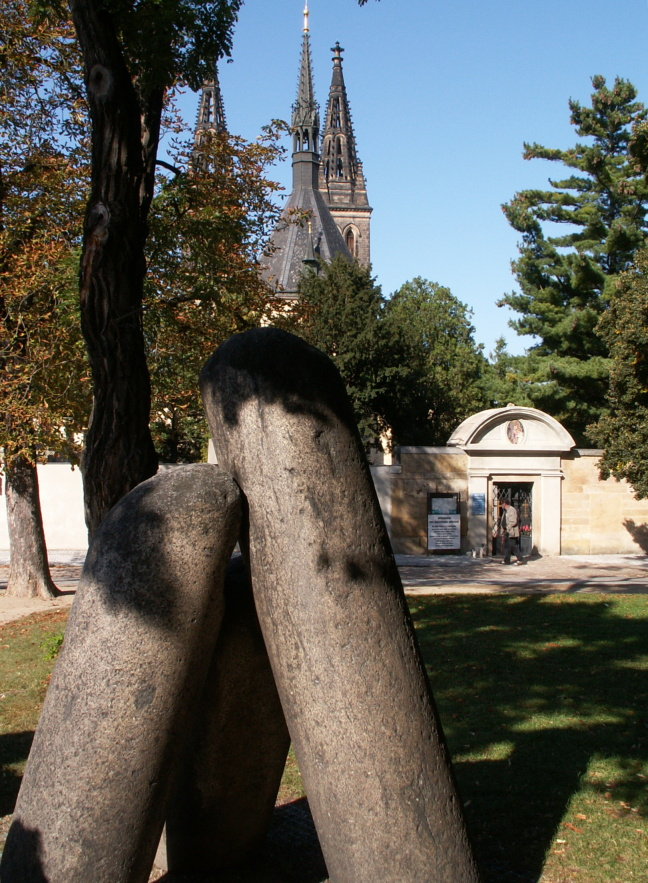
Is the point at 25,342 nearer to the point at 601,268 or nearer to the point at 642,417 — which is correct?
the point at 642,417

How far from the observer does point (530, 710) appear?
7246 millimetres

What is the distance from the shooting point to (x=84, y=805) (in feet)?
10.8

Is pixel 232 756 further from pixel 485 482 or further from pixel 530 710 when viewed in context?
pixel 485 482

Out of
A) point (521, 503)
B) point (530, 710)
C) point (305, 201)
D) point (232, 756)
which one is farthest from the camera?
point (305, 201)

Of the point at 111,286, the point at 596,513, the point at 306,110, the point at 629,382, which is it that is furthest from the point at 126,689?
the point at 306,110

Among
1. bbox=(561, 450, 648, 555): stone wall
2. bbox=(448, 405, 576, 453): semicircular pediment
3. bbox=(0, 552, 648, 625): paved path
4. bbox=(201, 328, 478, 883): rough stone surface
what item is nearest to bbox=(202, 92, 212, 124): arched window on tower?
bbox=(0, 552, 648, 625): paved path

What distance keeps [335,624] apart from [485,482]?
1988 cm

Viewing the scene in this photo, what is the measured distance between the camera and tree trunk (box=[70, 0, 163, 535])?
669cm

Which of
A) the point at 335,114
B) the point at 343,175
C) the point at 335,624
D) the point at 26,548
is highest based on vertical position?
the point at 335,114

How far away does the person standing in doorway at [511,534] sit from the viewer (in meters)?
21.4

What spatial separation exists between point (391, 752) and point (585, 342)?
28527 millimetres

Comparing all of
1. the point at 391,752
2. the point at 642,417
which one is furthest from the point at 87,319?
the point at 642,417

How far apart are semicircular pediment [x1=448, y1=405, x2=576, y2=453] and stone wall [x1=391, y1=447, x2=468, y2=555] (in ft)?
1.76

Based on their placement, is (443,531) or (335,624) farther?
(443,531)
